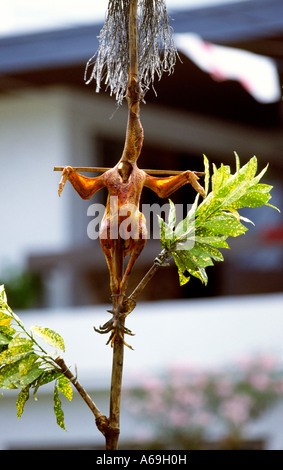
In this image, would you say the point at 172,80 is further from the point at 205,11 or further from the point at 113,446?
the point at 113,446

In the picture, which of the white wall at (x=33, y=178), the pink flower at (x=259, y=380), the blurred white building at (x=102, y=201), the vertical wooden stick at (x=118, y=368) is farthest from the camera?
the white wall at (x=33, y=178)

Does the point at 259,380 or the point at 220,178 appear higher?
the point at 220,178

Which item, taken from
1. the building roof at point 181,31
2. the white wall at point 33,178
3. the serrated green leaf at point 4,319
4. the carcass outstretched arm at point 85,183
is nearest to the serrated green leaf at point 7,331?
the serrated green leaf at point 4,319

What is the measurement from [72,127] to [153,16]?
3479mm

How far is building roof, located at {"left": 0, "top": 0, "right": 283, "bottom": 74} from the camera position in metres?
3.24

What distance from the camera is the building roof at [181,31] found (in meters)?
3.24

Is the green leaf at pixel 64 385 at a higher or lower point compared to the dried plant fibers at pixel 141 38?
lower

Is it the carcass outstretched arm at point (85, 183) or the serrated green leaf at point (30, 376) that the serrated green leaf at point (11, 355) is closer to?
the serrated green leaf at point (30, 376)

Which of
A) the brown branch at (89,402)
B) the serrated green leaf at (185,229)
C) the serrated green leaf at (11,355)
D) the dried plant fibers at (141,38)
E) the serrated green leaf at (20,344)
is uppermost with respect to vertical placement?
the dried plant fibers at (141,38)

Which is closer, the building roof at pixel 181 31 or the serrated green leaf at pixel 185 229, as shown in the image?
the serrated green leaf at pixel 185 229

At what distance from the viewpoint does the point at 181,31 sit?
3234mm

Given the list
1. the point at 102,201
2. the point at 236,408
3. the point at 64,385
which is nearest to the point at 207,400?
the point at 236,408

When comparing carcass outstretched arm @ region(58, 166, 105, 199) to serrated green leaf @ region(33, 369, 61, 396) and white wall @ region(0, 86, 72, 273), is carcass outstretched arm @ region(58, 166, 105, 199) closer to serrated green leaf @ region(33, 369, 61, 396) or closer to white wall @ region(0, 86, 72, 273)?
serrated green leaf @ region(33, 369, 61, 396)

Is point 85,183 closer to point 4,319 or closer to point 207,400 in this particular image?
point 4,319
